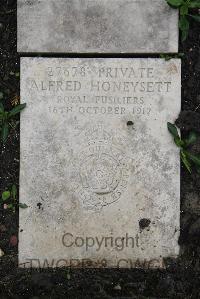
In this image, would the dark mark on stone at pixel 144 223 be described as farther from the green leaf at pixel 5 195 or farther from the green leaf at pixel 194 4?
the green leaf at pixel 194 4

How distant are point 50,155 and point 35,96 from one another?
0.49m

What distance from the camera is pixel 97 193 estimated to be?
139 inches

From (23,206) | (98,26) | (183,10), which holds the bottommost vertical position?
(23,206)

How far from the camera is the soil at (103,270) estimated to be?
3.50 metres

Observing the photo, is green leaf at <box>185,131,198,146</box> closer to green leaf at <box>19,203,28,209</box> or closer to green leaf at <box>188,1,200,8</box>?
green leaf at <box>188,1,200,8</box>

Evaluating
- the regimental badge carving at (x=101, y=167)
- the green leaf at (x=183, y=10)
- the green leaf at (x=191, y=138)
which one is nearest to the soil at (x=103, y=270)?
the green leaf at (x=191, y=138)

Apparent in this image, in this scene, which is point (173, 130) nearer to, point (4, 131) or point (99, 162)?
point (99, 162)

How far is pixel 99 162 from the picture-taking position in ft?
11.7

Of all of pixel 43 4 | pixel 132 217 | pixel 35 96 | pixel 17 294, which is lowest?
pixel 17 294

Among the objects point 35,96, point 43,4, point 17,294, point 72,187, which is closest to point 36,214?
point 72,187

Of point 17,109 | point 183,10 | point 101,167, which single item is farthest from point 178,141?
point 17,109

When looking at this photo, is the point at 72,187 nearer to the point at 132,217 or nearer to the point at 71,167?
the point at 71,167

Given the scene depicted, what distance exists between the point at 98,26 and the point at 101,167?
3.71 feet

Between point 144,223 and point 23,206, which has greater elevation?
point 23,206
